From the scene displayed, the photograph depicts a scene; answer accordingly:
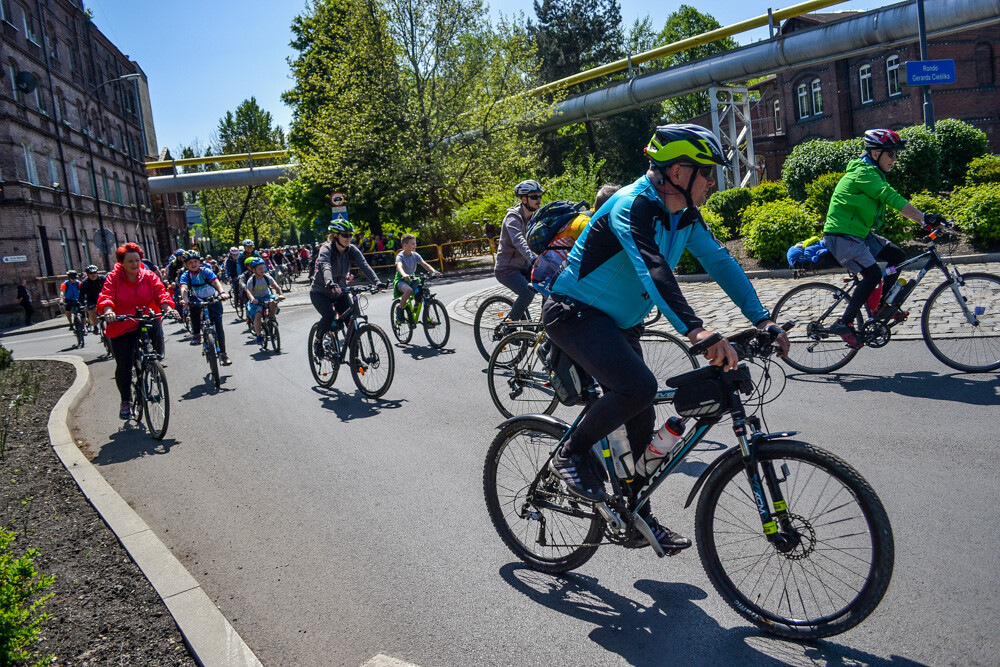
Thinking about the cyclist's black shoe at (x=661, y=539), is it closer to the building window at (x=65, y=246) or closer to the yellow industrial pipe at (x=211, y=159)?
the building window at (x=65, y=246)

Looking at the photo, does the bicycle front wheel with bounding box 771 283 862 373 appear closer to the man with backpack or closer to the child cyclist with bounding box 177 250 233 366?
the man with backpack

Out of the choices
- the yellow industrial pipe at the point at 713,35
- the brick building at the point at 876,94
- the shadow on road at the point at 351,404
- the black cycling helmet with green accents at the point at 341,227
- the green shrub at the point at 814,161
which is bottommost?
the shadow on road at the point at 351,404

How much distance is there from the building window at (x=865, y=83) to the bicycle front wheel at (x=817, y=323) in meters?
38.4

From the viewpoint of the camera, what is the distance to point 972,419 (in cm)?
579

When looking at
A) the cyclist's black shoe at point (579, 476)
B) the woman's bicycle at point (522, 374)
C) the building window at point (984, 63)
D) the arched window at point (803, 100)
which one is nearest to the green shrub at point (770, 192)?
the woman's bicycle at point (522, 374)

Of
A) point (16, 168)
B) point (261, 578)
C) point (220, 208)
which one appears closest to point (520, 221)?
point (261, 578)

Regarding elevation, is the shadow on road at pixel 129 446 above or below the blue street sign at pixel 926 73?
below

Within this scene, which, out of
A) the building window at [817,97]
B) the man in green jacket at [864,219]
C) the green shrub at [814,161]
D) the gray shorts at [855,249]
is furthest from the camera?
the building window at [817,97]

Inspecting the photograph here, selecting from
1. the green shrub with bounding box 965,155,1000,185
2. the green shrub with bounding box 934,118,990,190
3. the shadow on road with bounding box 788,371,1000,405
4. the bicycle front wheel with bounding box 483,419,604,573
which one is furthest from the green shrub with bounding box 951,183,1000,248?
the bicycle front wheel with bounding box 483,419,604,573

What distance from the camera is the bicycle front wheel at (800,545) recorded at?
2941 mm

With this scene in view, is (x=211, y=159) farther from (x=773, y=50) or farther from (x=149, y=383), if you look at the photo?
(x=149, y=383)

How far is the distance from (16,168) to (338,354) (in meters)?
29.3

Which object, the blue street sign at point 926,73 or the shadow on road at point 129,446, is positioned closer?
the shadow on road at point 129,446

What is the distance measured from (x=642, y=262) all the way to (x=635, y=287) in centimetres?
40
